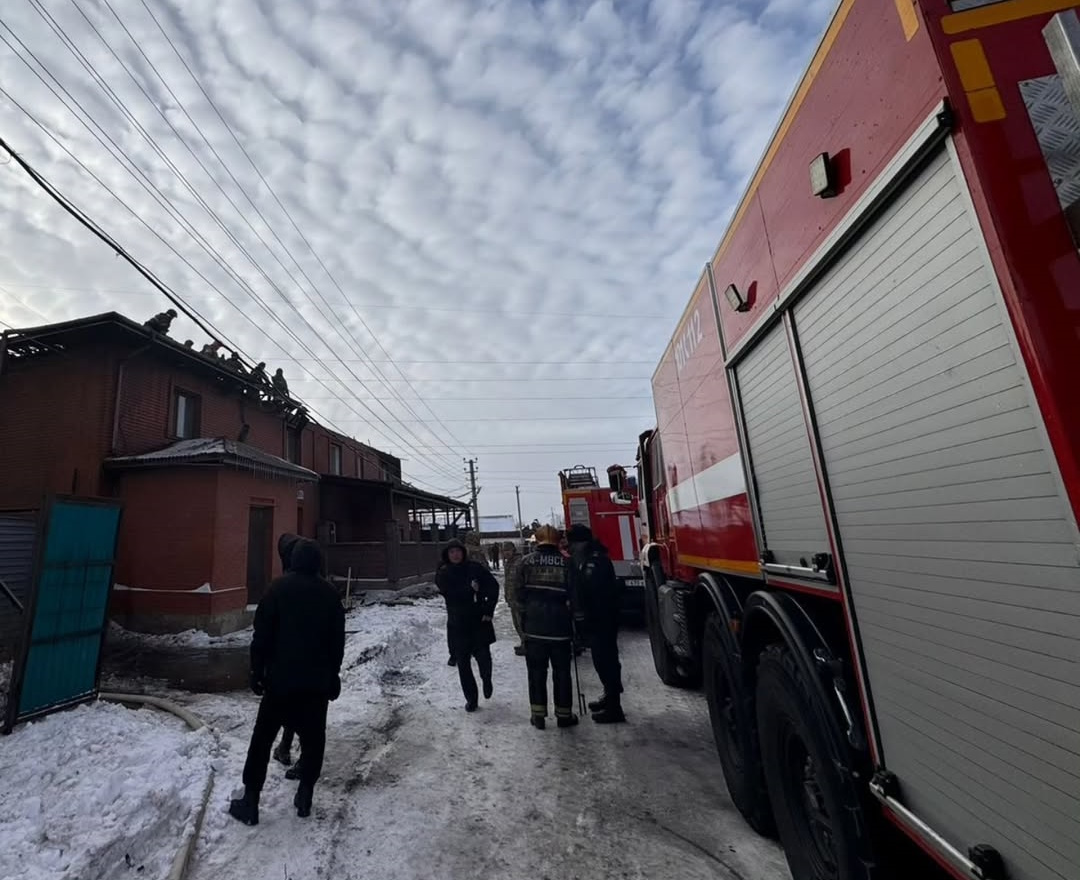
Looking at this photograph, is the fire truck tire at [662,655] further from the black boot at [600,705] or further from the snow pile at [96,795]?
the snow pile at [96,795]

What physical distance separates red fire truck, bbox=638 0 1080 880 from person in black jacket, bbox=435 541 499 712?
3522 millimetres

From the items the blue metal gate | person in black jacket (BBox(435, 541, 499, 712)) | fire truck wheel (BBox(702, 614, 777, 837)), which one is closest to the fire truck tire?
person in black jacket (BBox(435, 541, 499, 712))

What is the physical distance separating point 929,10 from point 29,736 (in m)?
6.74

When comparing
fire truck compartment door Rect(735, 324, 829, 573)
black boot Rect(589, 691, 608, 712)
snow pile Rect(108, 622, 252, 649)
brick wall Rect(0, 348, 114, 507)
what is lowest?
black boot Rect(589, 691, 608, 712)

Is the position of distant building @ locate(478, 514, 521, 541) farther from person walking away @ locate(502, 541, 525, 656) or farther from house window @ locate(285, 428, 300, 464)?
person walking away @ locate(502, 541, 525, 656)

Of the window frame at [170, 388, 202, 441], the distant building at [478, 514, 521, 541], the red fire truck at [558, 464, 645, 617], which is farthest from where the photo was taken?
the distant building at [478, 514, 521, 541]

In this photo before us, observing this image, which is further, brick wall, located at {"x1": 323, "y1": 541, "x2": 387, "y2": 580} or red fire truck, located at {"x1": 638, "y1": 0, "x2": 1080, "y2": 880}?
brick wall, located at {"x1": 323, "y1": 541, "x2": 387, "y2": 580}

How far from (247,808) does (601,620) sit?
3.08m

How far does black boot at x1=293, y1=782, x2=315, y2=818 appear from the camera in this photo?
3.37 metres

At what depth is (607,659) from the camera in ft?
16.9

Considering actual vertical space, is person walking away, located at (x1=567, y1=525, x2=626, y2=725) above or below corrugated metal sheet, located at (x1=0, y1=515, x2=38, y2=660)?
below

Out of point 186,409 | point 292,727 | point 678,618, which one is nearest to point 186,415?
point 186,409

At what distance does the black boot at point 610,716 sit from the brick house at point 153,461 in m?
9.53

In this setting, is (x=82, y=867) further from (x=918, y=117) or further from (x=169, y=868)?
(x=918, y=117)
